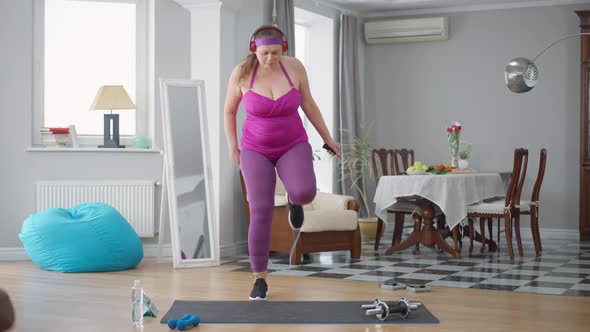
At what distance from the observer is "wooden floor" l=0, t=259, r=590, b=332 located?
3.81 metres

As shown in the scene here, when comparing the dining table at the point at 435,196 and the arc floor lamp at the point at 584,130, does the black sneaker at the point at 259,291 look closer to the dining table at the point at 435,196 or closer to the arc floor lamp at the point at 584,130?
the dining table at the point at 435,196

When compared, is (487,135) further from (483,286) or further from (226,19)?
(483,286)

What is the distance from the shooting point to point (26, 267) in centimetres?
625

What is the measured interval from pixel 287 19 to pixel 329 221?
234cm

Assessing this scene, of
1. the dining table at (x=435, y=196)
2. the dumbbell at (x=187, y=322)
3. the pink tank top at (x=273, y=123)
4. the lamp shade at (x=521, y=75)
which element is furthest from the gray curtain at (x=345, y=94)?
the dumbbell at (x=187, y=322)

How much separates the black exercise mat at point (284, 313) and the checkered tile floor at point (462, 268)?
1216 mm

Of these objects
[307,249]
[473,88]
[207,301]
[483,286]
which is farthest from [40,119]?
[473,88]

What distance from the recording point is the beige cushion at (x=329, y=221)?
257 inches

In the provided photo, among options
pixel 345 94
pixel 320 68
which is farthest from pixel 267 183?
pixel 320 68

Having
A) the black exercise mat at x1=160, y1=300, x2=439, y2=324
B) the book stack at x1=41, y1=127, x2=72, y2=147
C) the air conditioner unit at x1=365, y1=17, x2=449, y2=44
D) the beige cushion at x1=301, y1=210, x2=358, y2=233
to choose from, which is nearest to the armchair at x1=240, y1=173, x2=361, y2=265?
the beige cushion at x1=301, y1=210, x2=358, y2=233

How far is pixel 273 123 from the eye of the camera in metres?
4.39

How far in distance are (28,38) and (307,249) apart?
113 inches

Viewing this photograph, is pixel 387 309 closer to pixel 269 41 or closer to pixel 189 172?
pixel 269 41

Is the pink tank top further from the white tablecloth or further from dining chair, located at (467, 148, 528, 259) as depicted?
dining chair, located at (467, 148, 528, 259)
